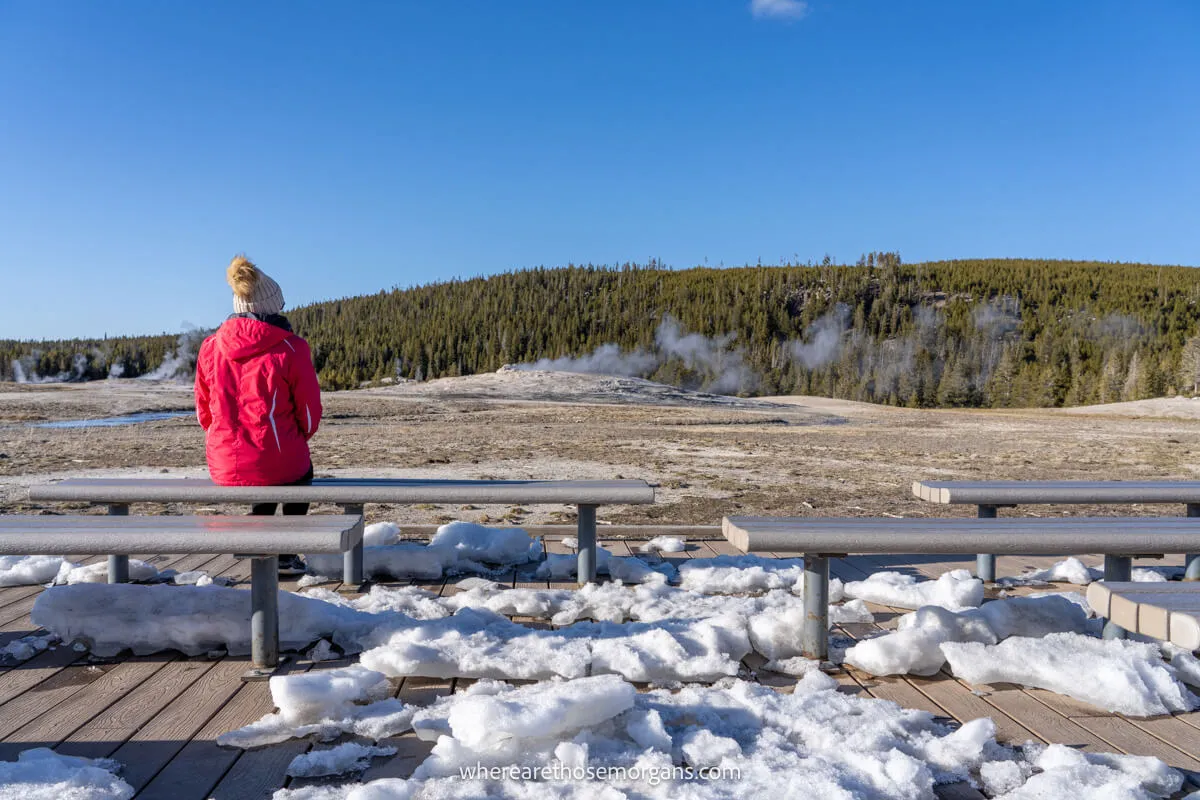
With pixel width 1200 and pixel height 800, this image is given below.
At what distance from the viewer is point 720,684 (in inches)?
114

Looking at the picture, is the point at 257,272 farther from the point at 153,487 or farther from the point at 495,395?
the point at 495,395

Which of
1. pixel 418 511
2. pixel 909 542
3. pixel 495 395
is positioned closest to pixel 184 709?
pixel 909 542

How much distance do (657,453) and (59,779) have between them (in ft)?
42.4

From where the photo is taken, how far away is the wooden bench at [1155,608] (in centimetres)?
223

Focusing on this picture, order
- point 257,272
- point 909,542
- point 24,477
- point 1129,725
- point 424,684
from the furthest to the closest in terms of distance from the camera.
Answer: point 24,477 < point 257,272 < point 909,542 < point 424,684 < point 1129,725

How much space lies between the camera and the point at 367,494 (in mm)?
4059

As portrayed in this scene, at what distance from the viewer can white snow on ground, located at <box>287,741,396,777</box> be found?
7.21ft

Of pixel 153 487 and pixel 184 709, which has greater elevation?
pixel 153 487

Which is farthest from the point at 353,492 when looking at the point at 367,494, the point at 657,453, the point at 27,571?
the point at 657,453

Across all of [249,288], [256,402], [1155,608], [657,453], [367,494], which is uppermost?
[249,288]

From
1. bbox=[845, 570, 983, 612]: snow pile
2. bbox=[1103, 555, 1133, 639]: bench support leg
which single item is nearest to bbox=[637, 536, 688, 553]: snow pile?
bbox=[845, 570, 983, 612]: snow pile

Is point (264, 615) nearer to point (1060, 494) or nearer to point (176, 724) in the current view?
point (176, 724)

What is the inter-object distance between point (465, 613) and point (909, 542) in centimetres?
184

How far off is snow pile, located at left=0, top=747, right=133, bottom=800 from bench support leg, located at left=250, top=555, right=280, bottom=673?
79 cm
